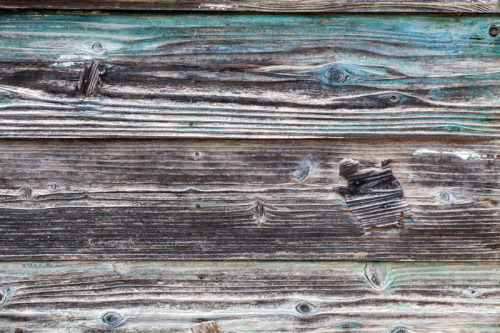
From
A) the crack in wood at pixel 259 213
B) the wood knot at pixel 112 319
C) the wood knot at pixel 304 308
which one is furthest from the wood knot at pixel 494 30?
the wood knot at pixel 112 319

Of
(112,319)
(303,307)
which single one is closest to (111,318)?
(112,319)

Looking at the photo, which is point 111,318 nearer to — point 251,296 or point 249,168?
point 251,296

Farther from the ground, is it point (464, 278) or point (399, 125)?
point (399, 125)

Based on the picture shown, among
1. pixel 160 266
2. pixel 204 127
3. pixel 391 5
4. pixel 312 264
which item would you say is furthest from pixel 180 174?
pixel 391 5

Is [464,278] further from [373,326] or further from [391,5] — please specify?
[391,5]

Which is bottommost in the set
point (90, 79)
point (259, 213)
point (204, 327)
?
point (204, 327)

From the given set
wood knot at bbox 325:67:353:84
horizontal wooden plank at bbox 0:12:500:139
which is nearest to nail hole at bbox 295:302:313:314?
horizontal wooden plank at bbox 0:12:500:139
